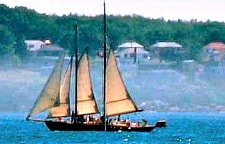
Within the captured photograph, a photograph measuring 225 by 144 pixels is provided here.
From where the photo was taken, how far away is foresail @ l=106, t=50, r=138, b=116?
14688cm

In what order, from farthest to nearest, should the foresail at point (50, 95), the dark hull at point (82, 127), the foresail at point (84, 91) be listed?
the foresail at point (84, 91), the dark hull at point (82, 127), the foresail at point (50, 95)

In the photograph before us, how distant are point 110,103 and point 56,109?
15.8 ft

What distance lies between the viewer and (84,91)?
148 meters

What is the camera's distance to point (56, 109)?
487 ft

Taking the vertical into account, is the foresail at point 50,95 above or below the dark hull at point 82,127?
above

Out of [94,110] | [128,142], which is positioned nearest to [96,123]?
[94,110]

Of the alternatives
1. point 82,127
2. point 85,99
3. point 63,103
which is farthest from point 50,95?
point 82,127

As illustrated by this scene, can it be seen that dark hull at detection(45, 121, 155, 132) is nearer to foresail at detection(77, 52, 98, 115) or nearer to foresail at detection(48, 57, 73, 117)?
foresail at detection(48, 57, 73, 117)

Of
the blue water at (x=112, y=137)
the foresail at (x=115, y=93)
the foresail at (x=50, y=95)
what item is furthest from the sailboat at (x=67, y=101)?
the foresail at (x=115, y=93)

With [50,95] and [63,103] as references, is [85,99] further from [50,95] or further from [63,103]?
[50,95]

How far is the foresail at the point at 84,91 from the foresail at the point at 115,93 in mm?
1503

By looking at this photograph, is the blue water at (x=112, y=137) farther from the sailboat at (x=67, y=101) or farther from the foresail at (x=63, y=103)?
the foresail at (x=63, y=103)

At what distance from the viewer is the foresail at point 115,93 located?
5782 inches

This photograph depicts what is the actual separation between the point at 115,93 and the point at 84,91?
2.90 m
